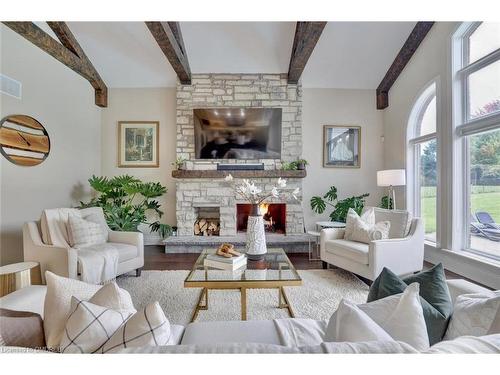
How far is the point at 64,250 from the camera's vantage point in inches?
92.5

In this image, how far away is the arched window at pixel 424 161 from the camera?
384cm

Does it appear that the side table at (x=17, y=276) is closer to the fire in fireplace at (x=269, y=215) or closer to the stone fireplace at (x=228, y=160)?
the stone fireplace at (x=228, y=160)

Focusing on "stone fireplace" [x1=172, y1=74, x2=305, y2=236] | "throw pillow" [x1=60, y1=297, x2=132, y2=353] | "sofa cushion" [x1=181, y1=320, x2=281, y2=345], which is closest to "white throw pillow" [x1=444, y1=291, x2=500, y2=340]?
"sofa cushion" [x1=181, y1=320, x2=281, y2=345]

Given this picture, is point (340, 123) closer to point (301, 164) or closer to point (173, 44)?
point (301, 164)

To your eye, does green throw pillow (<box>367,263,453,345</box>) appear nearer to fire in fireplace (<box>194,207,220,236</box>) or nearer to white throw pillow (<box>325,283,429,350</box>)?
white throw pillow (<box>325,283,429,350</box>)

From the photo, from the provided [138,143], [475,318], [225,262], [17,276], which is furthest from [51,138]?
[475,318]

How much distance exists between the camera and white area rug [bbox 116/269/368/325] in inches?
86.2

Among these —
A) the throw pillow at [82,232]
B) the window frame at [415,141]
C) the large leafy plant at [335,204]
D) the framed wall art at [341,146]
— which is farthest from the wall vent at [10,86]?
the window frame at [415,141]

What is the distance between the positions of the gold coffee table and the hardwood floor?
120 centimetres

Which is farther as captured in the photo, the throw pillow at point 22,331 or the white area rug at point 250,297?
the white area rug at point 250,297

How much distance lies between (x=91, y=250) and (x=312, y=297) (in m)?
2.42

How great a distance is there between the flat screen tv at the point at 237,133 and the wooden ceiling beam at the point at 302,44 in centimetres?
72
